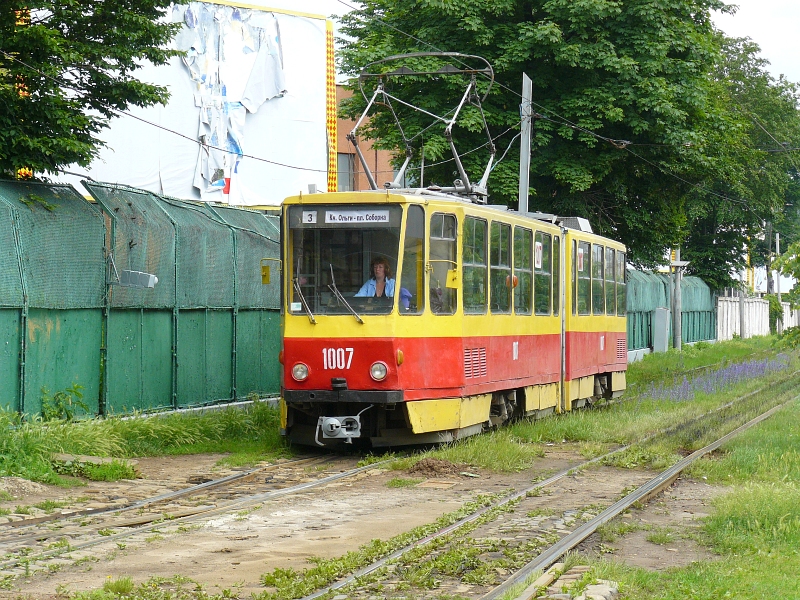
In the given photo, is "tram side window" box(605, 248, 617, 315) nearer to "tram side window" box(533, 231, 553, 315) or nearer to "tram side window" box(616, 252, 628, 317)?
"tram side window" box(616, 252, 628, 317)

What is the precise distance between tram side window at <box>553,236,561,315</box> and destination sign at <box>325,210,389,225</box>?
17.5 feet

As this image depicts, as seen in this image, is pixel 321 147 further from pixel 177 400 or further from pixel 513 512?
pixel 513 512

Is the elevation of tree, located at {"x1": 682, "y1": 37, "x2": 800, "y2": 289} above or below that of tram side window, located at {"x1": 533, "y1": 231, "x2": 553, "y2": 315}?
above

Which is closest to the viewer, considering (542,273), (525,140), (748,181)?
(542,273)

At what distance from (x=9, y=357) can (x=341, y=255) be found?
12.9 feet

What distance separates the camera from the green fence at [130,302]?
13664 millimetres

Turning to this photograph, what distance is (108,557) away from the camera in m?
7.87

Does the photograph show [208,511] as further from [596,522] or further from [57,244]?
[57,244]

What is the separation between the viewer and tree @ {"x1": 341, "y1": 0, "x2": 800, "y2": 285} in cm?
Result: 2492

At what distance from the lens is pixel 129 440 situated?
14.1 m

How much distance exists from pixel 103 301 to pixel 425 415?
4.55 meters

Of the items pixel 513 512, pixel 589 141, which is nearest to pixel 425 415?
pixel 513 512

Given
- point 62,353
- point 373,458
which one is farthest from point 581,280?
point 62,353

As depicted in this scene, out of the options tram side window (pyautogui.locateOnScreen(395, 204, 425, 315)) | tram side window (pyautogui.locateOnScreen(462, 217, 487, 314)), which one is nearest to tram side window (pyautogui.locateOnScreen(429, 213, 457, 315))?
tram side window (pyautogui.locateOnScreen(395, 204, 425, 315))
